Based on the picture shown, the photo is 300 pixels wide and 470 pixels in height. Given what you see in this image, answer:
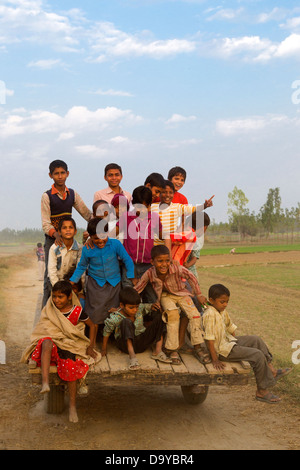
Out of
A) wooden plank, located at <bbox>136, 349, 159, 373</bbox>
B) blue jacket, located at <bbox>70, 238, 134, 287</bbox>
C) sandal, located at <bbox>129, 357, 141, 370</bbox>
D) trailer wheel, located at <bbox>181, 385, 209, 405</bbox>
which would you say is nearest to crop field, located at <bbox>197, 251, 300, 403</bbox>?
trailer wheel, located at <bbox>181, 385, 209, 405</bbox>

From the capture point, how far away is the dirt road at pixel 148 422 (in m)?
4.01

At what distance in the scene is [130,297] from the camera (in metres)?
4.38

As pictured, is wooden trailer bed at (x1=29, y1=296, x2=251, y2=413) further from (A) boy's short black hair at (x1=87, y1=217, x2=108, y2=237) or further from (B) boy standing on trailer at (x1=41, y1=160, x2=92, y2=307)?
(B) boy standing on trailer at (x1=41, y1=160, x2=92, y2=307)

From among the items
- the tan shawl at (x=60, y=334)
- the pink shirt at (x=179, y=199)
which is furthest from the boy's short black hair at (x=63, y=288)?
the pink shirt at (x=179, y=199)

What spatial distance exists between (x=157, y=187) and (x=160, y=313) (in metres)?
1.44

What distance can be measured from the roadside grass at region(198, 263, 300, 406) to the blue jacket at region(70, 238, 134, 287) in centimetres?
252

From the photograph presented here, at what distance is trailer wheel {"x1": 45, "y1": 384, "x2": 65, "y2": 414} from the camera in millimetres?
4555

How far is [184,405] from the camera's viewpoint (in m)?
5.11

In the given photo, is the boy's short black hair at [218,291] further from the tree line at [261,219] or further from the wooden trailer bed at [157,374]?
the tree line at [261,219]

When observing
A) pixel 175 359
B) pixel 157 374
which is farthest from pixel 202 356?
pixel 157 374

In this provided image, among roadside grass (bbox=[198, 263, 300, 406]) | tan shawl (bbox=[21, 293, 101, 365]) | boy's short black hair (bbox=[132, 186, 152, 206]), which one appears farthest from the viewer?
roadside grass (bbox=[198, 263, 300, 406])

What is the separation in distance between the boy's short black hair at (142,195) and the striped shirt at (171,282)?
28.9 inches

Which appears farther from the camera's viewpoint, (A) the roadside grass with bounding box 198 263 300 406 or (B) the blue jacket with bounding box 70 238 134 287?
(A) the roadside grass with bounding box 198 263 300 406
